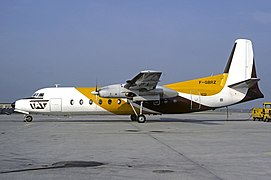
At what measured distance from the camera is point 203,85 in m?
30.0

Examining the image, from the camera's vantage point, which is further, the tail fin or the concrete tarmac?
the tail fin

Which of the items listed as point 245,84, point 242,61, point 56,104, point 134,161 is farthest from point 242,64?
point 134,161

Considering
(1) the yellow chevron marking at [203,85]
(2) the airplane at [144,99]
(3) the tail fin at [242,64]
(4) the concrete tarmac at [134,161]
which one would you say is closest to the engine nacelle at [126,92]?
(2) the airplane at [144,99]

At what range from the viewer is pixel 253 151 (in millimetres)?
11258

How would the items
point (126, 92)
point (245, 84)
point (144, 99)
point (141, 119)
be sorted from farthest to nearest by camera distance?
point (245, 84)
point (141, 119)
point (144, 99)
point (126, 92)

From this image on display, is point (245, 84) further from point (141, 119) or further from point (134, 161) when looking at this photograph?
Answer: point (134, 161)

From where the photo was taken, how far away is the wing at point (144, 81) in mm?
24828

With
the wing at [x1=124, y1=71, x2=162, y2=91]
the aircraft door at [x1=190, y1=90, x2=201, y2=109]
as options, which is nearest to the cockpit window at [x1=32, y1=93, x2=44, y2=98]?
the wing at [x1=124, y1=71, x2=162, y2=91]

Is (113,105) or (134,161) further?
(113,105)

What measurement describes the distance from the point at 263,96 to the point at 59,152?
79.0 feet

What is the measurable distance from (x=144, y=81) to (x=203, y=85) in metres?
6.34

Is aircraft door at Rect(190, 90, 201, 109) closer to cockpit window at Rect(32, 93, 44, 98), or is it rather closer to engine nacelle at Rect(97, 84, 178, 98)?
engine nacelle at Rect(97, 84, 178, 98)

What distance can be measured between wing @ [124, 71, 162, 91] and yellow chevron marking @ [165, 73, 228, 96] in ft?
11.4

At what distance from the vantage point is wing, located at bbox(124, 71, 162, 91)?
2483 cm
